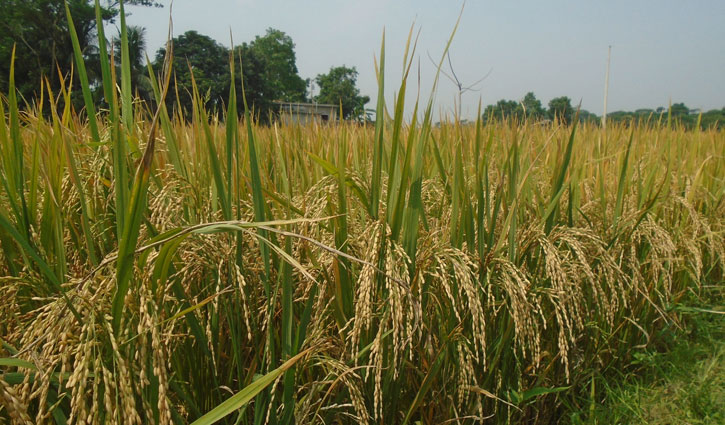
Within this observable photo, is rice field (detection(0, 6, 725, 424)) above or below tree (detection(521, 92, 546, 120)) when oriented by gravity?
below

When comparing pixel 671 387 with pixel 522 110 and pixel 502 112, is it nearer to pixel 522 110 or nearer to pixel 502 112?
pixel 522 110

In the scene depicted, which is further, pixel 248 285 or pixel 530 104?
pixel 530 104

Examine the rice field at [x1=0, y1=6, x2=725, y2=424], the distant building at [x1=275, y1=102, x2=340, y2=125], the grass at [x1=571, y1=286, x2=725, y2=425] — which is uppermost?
the distant building at [x1=275, y1=102, x2=340, y2=125]

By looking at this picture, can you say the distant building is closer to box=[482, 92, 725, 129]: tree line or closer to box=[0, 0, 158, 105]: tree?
box=[482, 92, 725, 129]: tree line

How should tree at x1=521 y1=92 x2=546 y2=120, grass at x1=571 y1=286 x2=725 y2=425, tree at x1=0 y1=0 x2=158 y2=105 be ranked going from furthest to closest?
tree at x1=0 y1=0 x2=158 y2=105, tree at x1=521 y1=92 x2=546 y2=120, grass at x1=571 y1=286 x2=725 y2=425

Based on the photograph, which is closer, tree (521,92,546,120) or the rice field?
the rice field

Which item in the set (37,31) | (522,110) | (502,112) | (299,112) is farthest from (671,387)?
(37,31)

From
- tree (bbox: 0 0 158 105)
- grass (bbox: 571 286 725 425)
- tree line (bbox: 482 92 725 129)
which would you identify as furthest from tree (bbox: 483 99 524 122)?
tree (bbox: 0 0 158 105)

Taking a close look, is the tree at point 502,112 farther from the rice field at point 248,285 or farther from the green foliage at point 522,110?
the rice field at point 248,285

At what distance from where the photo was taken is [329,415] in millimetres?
1192

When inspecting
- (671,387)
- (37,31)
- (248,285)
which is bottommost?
(671,387)

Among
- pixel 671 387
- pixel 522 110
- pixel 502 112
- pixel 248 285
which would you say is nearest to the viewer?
pixel 248 285

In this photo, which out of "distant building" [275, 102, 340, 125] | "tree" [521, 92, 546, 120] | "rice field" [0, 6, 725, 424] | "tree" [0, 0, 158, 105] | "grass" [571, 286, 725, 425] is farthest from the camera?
"tree" [0, 0, 158, 105]

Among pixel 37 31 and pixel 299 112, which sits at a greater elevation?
pixel 37 31
